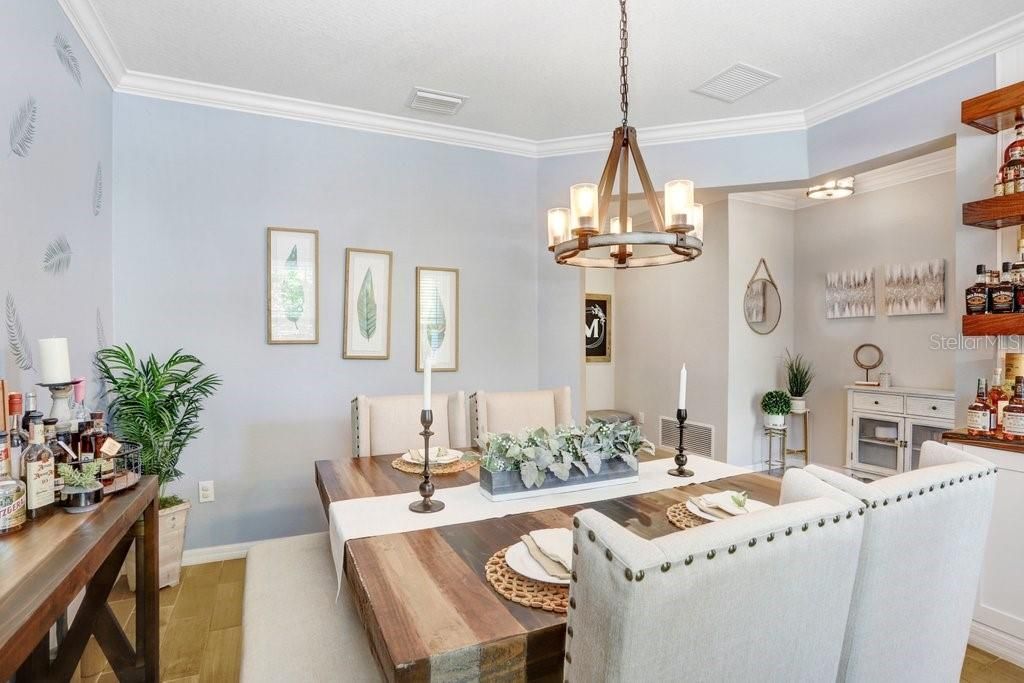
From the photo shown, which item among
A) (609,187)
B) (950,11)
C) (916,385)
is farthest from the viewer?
(916,385)

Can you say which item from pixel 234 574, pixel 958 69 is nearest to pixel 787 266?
pixel 958 69

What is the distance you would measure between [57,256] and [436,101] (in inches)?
76.5

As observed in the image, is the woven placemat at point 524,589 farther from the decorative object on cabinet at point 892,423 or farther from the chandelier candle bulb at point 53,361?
the decorative object on cabinet at point 892,423

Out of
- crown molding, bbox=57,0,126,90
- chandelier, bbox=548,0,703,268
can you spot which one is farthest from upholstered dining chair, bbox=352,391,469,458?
crown molding, bbox=57,0,126,90

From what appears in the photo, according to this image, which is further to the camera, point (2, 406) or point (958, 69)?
point (958, 69)

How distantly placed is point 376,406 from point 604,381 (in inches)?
160

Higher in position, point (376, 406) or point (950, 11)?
point (950, 11)

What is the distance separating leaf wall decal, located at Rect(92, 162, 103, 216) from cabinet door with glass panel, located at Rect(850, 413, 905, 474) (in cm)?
530

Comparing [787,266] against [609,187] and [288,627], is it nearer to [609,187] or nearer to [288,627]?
[609,187]

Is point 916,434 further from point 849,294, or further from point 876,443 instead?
point 849,294

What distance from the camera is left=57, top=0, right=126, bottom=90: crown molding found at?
2.09 metres

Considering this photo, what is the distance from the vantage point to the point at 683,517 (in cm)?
147

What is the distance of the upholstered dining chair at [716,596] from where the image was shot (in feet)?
2.29

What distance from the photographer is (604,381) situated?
611cm
